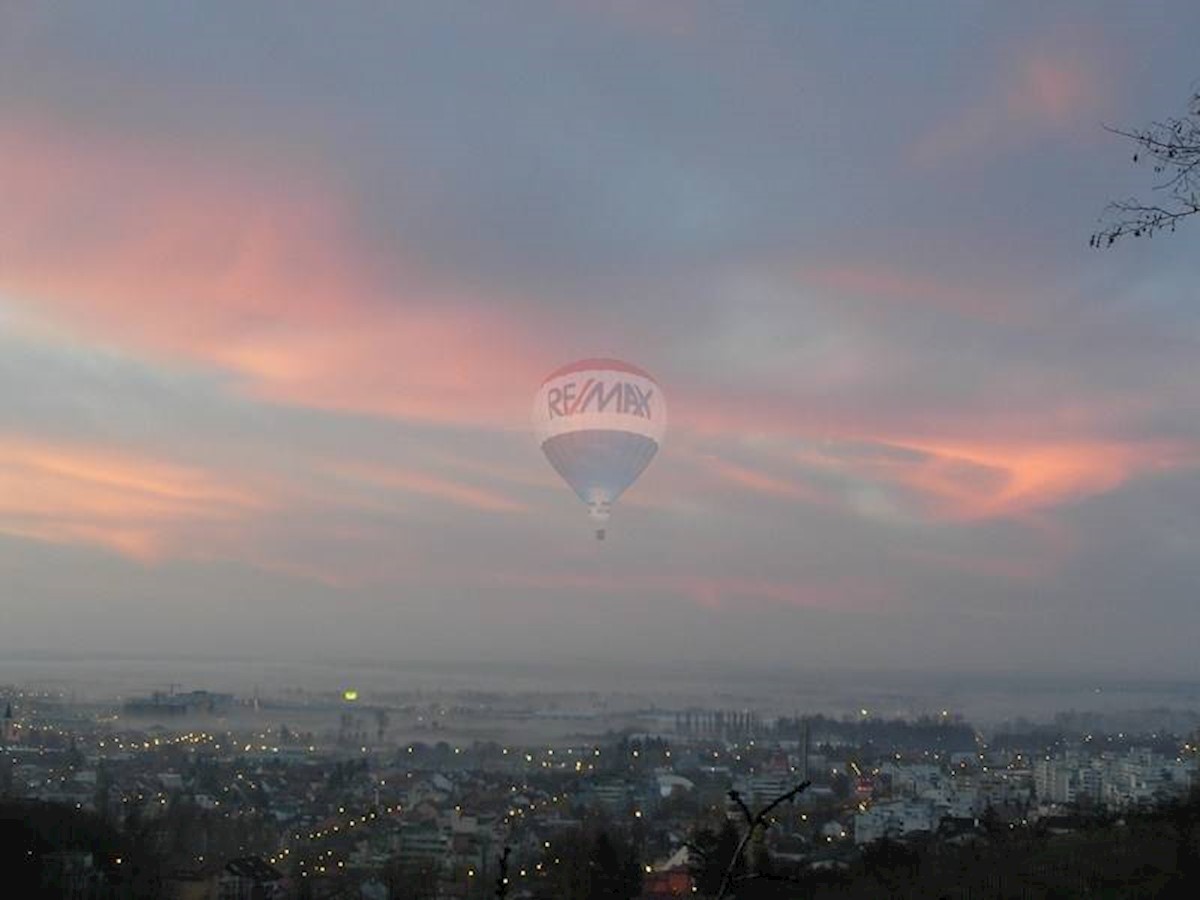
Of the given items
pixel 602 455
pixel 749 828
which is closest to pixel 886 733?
pixel 602 455

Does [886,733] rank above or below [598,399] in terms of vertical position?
below

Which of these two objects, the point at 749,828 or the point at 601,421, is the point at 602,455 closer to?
the point at 601,421

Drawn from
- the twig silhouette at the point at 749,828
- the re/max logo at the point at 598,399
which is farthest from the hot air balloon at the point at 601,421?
the twig silhouette at the point at 749,828

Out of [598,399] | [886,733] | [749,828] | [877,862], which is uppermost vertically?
[598,399]

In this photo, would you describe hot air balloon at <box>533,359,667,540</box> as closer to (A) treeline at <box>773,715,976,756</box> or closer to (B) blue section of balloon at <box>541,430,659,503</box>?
(B) blue section of balloon at <box>541,430,659,503</box>

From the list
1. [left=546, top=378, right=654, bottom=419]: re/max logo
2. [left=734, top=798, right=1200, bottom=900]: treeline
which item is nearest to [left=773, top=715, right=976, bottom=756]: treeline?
[left=546, top=378, right=654, bottom=419]: re/max logo

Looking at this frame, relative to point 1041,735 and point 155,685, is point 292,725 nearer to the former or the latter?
point 155,685

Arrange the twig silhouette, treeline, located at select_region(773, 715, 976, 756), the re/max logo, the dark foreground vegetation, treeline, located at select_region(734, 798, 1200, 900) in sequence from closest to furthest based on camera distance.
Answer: the twig silhouette, treeline, located at select_region(734, 798, 1200, 900), the dark foreground vegetation, the re/max logo, treeline, located at select_region(773, 715, 976, 756)

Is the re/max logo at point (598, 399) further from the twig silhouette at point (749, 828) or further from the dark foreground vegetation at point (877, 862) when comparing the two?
the twig silhouette at point (749, 828)
